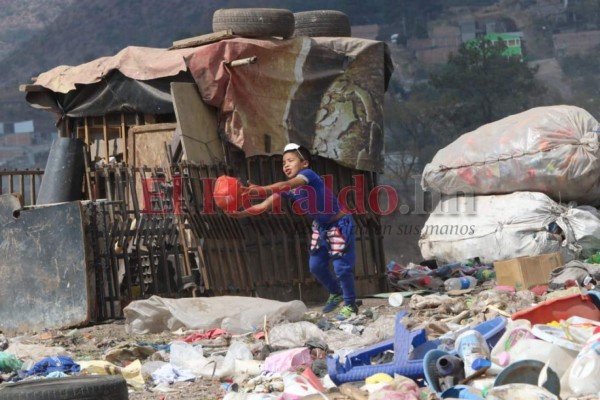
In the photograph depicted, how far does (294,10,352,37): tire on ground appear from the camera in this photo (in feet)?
42.4

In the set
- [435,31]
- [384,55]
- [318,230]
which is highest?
[435,31]

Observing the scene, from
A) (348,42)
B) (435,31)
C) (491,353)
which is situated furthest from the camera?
(435,31)

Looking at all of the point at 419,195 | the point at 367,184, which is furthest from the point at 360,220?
the point at 419,195

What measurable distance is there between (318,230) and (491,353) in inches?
167

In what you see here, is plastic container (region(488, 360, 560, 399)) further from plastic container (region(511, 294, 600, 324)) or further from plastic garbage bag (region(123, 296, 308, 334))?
plastic garbage bag (region(123, 296, 308, 334))

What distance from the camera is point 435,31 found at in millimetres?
48031

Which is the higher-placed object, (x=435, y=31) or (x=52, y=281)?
(x=435, y=31)

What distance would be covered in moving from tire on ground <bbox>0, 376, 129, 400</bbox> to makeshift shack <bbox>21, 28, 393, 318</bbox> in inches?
181

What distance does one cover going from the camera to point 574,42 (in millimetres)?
45625

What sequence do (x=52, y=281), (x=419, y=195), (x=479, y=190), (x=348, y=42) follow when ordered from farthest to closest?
(x=419, y=195) → (x=479, y=190) → (x=348, y=42) → (x=52, y=281)

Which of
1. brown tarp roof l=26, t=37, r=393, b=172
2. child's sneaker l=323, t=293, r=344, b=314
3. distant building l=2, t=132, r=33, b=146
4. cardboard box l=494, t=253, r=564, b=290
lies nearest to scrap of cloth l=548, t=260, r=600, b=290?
cardboard box l=494, t=253, r=564, b=290

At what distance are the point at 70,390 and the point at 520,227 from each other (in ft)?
26.4

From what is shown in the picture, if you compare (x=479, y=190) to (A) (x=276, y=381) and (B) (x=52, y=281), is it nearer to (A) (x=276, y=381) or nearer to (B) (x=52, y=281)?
(B) (x=52, y=281)

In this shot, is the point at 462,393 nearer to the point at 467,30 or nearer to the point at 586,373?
the point at 586,373
